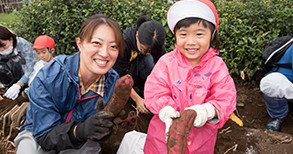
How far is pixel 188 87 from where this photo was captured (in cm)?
146

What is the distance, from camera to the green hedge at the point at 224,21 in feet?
11.4

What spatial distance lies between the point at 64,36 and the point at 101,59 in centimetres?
260

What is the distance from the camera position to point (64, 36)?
371 cm

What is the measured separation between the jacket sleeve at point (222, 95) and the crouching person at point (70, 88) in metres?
0.79

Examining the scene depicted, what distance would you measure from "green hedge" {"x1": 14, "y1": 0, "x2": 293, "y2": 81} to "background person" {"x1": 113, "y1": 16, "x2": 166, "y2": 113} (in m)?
0.74

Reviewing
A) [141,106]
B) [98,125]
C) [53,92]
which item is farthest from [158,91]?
[141,106]

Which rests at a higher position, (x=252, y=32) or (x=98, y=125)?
(x=252, y=32)

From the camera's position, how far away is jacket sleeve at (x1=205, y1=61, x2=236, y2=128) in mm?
1298

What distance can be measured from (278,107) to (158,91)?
2348 mm

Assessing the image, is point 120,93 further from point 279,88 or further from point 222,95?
point 279,88

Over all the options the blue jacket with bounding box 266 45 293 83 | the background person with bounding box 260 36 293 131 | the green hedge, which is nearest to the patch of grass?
the green hedge

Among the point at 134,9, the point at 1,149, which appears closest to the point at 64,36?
the point at 134,9

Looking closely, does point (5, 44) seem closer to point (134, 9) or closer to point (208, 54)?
point (134, 9)

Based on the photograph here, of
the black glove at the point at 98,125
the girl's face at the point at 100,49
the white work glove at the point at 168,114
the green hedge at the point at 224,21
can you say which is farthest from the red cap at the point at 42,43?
the white work glove at the point at 168,114
